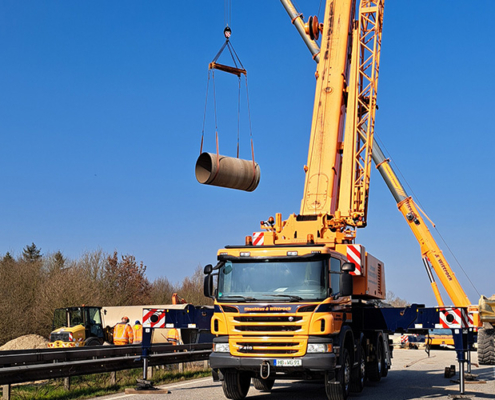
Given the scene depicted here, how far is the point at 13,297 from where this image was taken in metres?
39.9

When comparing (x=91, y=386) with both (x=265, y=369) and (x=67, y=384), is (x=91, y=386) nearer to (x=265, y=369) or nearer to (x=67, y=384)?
(x=67, y=384)

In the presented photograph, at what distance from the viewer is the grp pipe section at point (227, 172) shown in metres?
14.1

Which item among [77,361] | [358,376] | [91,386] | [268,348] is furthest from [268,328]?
[91,386]


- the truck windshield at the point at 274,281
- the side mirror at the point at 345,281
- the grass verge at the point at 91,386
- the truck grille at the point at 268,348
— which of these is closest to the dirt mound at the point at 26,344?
the grass verge at the point at 91,386

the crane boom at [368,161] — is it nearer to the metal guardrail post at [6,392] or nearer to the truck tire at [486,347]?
the truck tire at [486,347]

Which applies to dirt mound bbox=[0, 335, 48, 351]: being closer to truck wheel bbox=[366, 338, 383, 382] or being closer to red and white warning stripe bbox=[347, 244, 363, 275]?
truck wheel bbox=[366, 338, 383, 382]

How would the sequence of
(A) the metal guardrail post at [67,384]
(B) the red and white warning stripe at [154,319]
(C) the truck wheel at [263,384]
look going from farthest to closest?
(B) the red and white warning stripe at [154,319], (A) the metal guardrail post at [67,384], (C) the truck wheel at [263,384]

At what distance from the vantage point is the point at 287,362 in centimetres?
1043

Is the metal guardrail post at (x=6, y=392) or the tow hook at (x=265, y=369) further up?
the tow hook at (x=265, y=369)

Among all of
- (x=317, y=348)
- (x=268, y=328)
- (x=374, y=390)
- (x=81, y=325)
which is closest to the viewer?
(x=317, y=348)

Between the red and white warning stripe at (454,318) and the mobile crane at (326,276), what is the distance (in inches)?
0.8

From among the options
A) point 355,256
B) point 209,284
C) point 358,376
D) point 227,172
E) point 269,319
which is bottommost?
point 358,376

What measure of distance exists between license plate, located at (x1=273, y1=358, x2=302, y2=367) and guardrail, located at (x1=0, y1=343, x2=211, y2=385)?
432 cm

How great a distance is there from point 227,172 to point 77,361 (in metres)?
5.16
